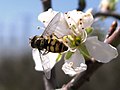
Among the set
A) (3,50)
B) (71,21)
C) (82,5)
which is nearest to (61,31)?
(71,21)

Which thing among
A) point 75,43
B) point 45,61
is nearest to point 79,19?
point 75,43

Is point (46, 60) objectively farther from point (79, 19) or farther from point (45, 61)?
point (79, 19)

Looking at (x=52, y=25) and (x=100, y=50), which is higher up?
(x=52, y=25)

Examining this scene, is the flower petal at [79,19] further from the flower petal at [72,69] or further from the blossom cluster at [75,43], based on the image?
the flower petal at [72,69]

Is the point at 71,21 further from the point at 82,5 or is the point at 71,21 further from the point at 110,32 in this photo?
the point at 82,5

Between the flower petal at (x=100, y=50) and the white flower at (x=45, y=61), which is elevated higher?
the flower petal at (x=100, y=50)

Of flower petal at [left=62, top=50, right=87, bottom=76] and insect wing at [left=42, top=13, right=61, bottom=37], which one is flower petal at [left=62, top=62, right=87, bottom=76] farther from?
insect wing at [left=42, top=13, right=61, bottom=37]

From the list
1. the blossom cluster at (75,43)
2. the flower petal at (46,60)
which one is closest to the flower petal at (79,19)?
the blossom cluster at (75,43)
